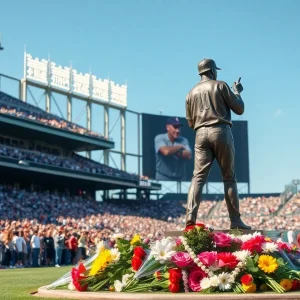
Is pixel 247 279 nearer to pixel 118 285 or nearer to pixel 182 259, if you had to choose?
pixel 182 259

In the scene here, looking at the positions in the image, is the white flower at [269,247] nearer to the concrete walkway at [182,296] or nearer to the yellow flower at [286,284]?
the yellow flower at [286,284]

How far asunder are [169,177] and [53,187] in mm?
15773

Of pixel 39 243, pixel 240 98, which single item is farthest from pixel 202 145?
pixel 39 243

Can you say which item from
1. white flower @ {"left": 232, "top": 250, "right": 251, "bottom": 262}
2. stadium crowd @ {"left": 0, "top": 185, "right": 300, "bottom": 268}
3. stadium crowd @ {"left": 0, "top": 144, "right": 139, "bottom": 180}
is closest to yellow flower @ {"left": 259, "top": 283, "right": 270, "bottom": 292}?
white flower @ {"left": 232, "top": 250, "right": 251, "bottom": 262}

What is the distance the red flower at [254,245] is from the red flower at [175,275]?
108cm

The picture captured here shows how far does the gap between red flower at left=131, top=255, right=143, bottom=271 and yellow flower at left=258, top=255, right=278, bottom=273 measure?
1.73 m

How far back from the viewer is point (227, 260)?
9156 millimetres

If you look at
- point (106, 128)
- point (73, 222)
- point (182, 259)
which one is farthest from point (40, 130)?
point (182, 259)

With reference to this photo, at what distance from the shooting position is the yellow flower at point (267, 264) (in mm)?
9188

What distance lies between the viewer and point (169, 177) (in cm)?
7169

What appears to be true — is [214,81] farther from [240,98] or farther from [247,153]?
[247,153]

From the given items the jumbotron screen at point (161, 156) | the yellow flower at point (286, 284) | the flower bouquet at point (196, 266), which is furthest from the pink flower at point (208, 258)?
the jumbotron screen at point (161, 156)

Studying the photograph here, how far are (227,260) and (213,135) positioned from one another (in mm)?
2348

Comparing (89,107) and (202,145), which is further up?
(89,107)
